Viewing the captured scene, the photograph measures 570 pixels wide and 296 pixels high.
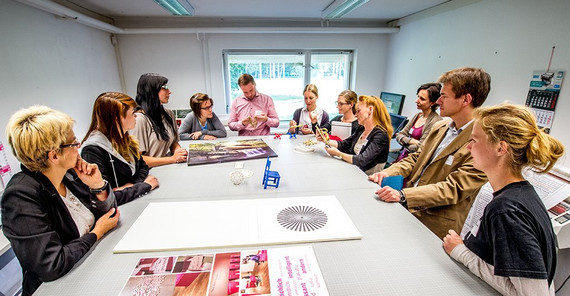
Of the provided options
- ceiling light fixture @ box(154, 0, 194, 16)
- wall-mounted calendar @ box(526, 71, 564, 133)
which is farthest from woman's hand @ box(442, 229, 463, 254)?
ceiling light fixture @ box(154, 0, 194, 16)

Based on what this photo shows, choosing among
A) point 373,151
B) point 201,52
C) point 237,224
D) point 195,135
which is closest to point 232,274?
point 237,224

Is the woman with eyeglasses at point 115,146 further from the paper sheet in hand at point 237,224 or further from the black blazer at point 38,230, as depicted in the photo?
the black blazer at point 38,230

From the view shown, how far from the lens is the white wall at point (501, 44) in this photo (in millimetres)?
2186

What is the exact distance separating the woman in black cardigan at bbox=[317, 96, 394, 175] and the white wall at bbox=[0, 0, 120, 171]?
3078 millimetres

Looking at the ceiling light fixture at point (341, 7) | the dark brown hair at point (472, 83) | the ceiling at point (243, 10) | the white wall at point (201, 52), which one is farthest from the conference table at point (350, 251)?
the white wall at point (201, 52)

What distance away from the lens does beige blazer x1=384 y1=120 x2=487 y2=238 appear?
1.36 meters

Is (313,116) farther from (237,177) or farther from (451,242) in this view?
(451,242)

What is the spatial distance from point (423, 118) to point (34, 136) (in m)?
3.34

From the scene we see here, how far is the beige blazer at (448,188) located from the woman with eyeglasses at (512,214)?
1.32 ft

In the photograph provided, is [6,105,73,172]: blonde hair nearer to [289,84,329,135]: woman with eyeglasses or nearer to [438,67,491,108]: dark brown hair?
[438,67,491,108]: dark brown hair

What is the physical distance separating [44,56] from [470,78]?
4.09 m

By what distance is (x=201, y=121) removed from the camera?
3.18 meters

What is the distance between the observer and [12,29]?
246cm

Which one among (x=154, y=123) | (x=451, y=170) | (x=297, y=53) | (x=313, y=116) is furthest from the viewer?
(x=297, y=53)
